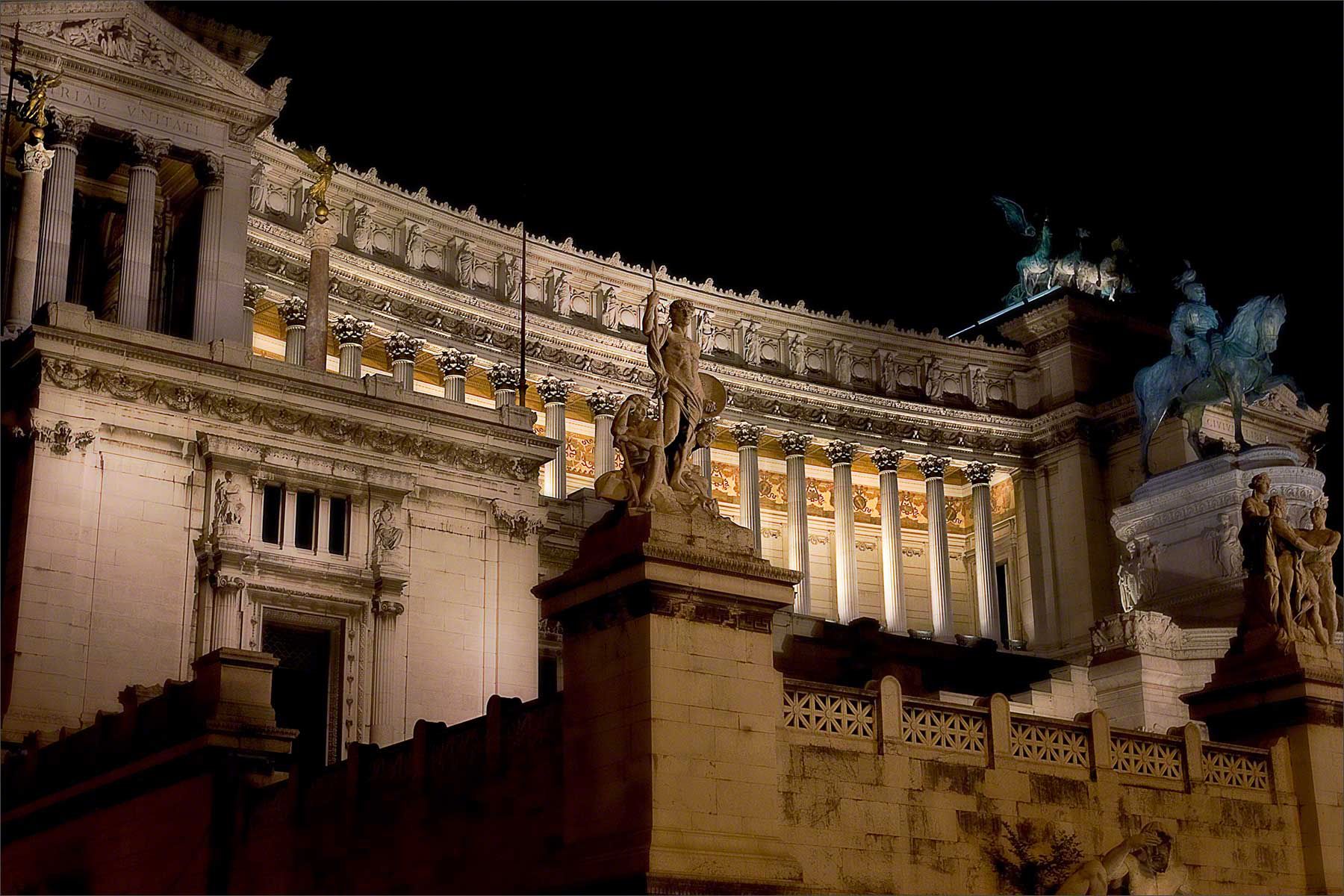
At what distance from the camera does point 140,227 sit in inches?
2120

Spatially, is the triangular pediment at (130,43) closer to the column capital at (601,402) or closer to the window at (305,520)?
the window at (305,520)

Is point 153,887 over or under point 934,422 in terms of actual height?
under

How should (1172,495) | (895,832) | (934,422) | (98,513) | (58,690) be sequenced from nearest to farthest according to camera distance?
(895,832) < (58,690) < (98,513) < (1172,495) < (934,422)

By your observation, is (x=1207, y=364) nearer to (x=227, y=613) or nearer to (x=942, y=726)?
(x=227, y=613)

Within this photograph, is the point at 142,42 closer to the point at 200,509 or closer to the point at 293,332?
the point at 293,332

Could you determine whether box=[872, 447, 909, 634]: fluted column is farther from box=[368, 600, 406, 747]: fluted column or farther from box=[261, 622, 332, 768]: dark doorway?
box=[261, 622, 332, 768]: dark doorway

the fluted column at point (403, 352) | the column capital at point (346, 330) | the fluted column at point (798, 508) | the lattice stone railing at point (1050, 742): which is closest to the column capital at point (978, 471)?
the fluted column at point (798, 508)

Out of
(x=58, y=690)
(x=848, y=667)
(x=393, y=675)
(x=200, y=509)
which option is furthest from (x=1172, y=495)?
(x=58, y=690)

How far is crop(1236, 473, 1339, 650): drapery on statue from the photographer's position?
2848 centimetres

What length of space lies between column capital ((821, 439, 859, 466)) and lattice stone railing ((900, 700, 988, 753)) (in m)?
55.2

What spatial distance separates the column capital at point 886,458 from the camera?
80688mm

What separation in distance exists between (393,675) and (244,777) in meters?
12.1

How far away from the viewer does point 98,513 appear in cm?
3825

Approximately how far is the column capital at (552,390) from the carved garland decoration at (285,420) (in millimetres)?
25972
